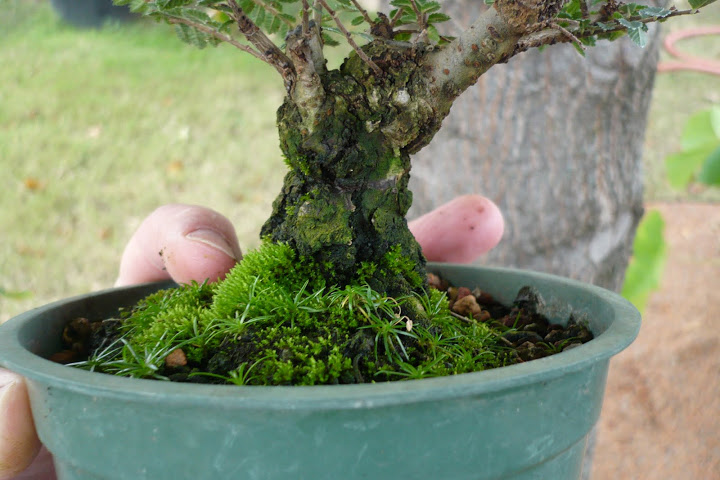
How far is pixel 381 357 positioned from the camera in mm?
789

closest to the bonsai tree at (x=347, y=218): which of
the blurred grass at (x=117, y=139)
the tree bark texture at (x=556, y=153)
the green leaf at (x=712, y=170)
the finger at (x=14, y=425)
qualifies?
the finger at (x=14, y=425)

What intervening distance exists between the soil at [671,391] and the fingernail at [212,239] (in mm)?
2137

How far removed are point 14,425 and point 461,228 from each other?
92cm

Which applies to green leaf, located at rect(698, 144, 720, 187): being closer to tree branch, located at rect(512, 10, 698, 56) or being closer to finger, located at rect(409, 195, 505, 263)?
finger, located at rect(409, 195, 505, 263)

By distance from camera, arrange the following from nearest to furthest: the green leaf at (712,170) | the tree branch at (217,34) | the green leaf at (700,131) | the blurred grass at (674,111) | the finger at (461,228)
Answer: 1. the tree branch at (217,34)
2. the finger at (461,228)
3. the green leaf at (712,170)
4. the green leaf at (700,131)
5. the blurred grass at (674,111)

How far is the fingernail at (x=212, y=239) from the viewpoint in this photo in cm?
109

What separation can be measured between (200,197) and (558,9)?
3.21m

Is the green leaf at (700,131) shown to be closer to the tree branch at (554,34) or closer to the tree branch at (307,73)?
the tree branch at (554,34)

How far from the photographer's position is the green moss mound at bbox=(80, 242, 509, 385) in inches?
29.4

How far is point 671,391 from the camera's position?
2.81m

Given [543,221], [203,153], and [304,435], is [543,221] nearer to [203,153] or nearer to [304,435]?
[304,435]

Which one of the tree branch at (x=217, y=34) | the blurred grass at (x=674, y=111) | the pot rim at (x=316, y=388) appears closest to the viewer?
the pot rim at (x=316, y=388)

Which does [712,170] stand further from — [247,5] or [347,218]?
[247,5]

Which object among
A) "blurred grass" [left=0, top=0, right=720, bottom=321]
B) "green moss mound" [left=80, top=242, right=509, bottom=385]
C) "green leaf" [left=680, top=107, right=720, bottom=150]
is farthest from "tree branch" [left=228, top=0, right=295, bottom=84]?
"blurred grass" [left=0, top=0, right=720, bottom=321]
